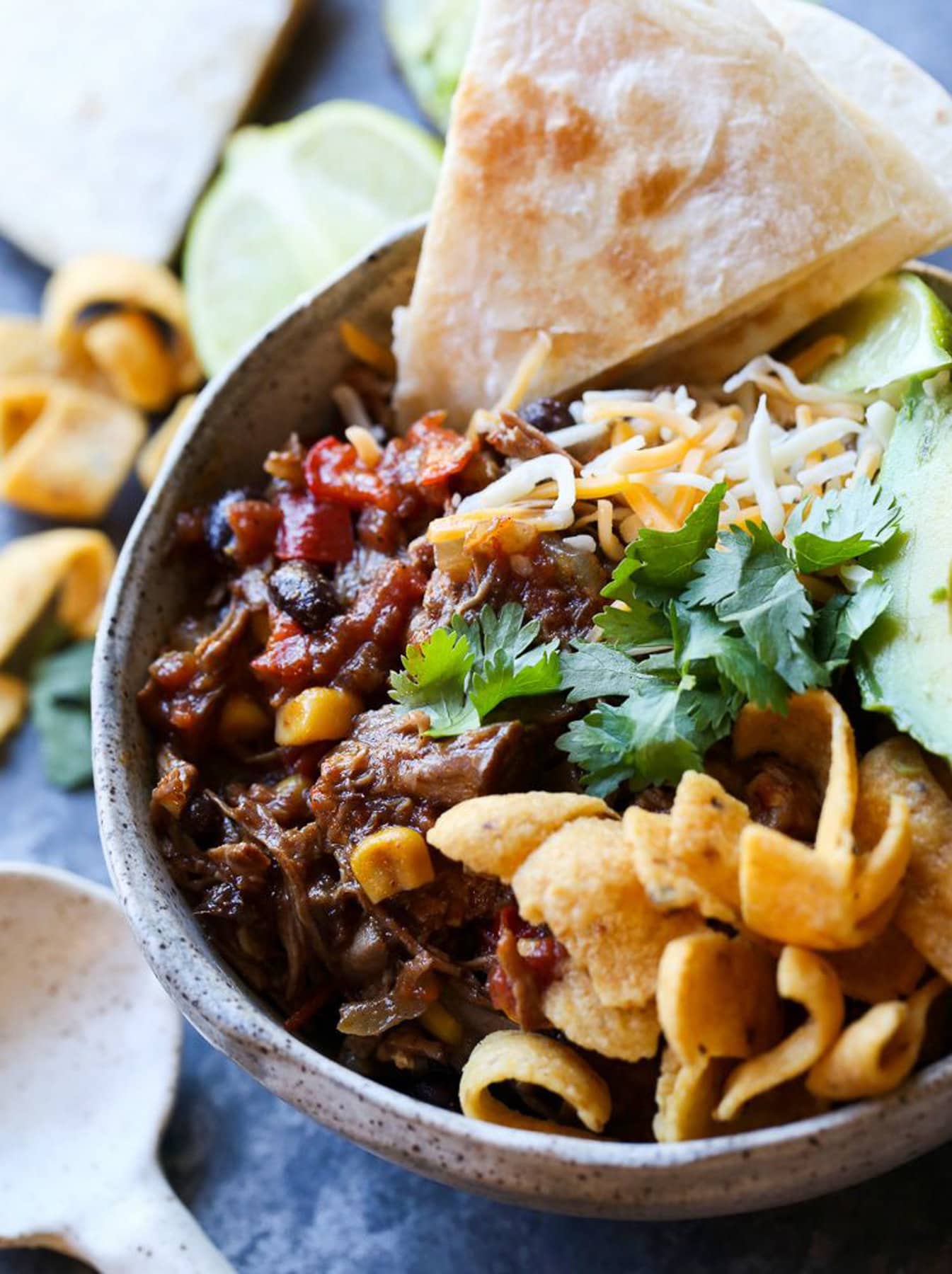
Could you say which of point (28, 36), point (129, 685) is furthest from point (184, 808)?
point (28, 36)

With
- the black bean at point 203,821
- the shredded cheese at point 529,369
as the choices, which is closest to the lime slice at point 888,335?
the shredded cheese at point 529,369

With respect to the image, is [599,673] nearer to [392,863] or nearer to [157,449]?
[392,863]

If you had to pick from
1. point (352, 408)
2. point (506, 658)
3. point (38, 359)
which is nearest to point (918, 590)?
point (506, 658)

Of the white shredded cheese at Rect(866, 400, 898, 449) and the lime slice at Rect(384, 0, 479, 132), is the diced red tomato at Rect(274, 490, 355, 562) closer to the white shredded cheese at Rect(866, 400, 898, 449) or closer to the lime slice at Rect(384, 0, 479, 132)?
the white shredded cheese at Rect(866, 400, 898, 449)

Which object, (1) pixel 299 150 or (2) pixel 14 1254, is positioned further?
(1) pixel 299 150

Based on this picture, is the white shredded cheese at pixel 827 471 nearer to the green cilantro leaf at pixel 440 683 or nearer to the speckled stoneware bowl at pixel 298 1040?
the speckled stoneware bowl at pixel 298 1040

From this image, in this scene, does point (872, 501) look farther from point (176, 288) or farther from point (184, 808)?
point (176, 288)
